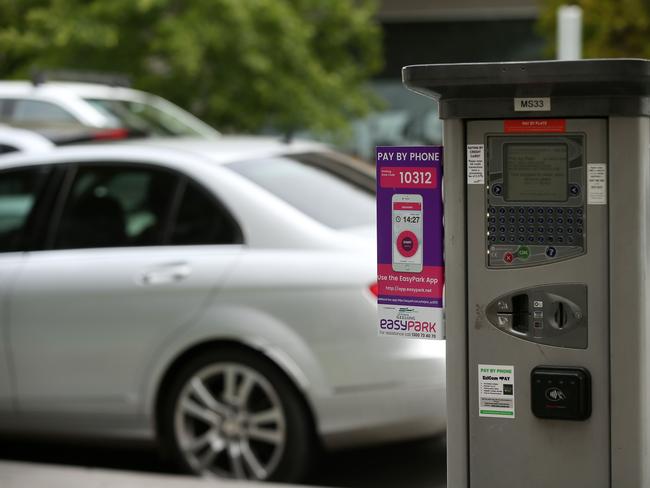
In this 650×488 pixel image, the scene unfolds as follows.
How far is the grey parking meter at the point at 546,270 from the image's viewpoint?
2.96 meters

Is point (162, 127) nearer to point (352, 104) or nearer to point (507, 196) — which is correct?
point (352, 104)

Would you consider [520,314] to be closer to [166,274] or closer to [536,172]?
[536,172]

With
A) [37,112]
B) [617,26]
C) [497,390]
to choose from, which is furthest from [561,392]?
[617,26]

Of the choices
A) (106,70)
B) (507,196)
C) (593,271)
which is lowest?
(593,271)

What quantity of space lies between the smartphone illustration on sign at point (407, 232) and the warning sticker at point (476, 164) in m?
0.18

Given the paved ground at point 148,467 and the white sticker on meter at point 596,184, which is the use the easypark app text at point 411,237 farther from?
the paved ground at point 148,467

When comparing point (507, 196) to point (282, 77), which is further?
point (282, 77)

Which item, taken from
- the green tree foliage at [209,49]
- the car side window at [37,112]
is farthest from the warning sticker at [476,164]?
the green tree foliage at [209,49]

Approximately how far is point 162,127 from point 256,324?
19.2ft

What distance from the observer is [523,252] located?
305cm

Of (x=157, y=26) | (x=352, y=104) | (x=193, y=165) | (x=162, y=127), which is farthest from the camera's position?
(x=352, y=104)

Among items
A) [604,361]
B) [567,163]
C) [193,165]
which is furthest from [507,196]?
[193,165]

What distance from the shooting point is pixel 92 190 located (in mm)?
5977

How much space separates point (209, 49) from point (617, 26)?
512cm
